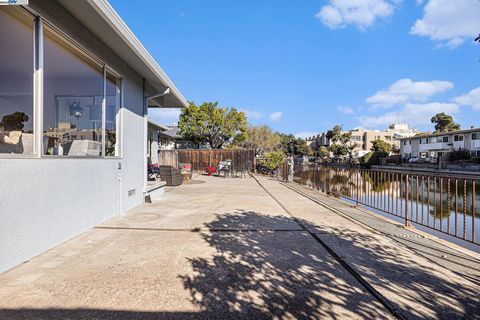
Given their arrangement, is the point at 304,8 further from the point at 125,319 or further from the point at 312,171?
the point at 125,319

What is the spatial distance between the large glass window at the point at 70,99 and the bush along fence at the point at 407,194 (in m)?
5.52

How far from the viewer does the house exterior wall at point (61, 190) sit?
2.67m

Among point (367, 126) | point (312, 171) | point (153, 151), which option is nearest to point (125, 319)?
point (312, 171)

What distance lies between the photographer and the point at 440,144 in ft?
123

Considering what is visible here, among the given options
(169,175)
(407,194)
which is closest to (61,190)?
(407,194)

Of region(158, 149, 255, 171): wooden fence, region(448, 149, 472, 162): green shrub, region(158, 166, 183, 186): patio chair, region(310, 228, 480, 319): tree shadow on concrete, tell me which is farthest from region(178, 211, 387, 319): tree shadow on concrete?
region(448, 149, 472, 162): green shrub

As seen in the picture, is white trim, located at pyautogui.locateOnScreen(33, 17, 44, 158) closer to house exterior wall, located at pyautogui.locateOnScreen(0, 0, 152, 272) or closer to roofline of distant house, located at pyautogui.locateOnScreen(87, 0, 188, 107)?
house exterior wall, located at pyautogui.locateOnScreen(0, 0, 152, 272)

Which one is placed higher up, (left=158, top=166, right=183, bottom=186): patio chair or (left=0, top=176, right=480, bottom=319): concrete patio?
(left=158, top=166, right=183, bottom=186): patio chair

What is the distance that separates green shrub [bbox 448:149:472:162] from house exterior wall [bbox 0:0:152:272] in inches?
1496

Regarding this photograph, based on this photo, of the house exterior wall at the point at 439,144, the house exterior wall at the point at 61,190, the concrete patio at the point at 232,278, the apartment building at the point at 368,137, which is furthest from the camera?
the apartment building at the point at 368,137

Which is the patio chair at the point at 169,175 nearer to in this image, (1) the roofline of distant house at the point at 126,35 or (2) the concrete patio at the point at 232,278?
(1) the roofline of distant house at the point at 126,35

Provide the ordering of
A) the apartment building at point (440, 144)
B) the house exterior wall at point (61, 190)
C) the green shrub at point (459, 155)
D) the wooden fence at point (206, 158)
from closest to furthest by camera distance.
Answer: the house exterior wall at point (61, 190) → the wooden fence at point (206, 158) → the green shrub at point (459, 155) → the apartment building at point (440, 144)

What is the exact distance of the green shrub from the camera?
3048 centimetres

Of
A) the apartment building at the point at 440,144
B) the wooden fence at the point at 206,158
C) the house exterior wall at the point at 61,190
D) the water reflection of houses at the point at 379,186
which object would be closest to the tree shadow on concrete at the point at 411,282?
the water reflection of houses at the point at 379,186
